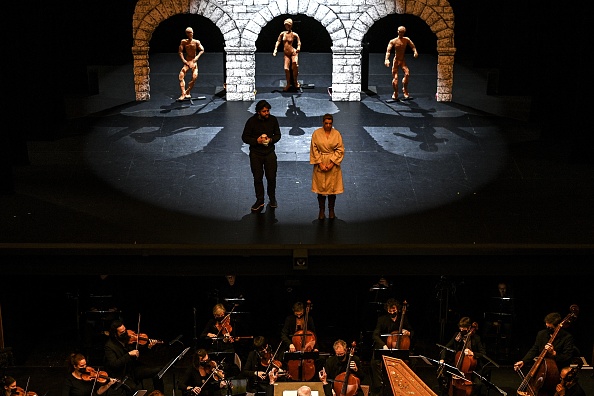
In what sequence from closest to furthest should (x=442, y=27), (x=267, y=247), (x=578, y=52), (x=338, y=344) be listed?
(x=338, y=344) → (x=267, y=247) → (x=578, y=52) → (x=442, y=27)

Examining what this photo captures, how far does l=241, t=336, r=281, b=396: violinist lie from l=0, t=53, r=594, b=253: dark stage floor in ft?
4.36

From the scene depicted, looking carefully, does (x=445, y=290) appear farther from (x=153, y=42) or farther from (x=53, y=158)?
(x=153, y=42)

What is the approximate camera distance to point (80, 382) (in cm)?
1244

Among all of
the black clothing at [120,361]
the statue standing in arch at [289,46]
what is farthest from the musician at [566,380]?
the statue standing in arch at [289,46]

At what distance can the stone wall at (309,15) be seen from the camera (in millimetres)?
18891

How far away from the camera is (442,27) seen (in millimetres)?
19016

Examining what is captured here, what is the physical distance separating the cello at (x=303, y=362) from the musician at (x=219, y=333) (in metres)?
0.75

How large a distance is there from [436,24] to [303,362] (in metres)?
7.94

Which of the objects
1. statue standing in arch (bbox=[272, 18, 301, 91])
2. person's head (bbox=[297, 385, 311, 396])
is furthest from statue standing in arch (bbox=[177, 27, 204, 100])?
person's head (bbox=[297, 385, 311, 396])

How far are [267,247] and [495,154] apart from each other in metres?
4.52

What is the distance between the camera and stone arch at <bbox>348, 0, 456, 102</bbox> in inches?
744

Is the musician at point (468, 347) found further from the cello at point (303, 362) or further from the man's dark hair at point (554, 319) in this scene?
the cello at point (303, 362)

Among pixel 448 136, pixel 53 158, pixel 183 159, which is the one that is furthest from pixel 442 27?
pixel 53 158

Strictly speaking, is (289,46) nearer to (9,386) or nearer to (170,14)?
(170,14)
